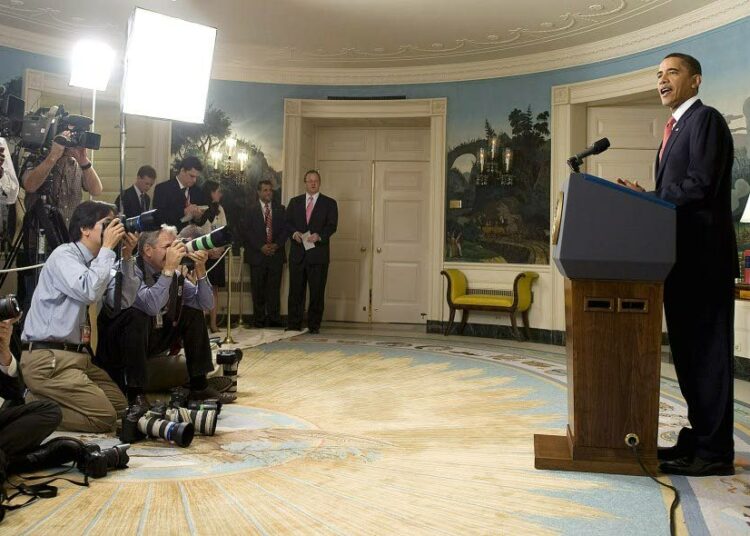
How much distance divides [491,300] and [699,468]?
451 cm

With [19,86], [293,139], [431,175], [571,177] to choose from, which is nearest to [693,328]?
[571,177]

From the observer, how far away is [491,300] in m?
7.05

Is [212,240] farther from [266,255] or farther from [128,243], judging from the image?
[266,255]

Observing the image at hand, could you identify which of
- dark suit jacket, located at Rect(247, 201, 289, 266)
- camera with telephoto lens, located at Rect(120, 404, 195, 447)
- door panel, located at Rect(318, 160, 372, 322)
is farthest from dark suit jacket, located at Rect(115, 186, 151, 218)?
camera with telephoto lens, located at Rect(120, 404, 195, 447)

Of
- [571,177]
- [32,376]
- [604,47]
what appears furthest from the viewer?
[604,47]

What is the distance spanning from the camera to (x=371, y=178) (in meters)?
8.40

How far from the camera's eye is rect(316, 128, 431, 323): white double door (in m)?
8.32

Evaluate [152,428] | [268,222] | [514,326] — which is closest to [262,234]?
[268,222]

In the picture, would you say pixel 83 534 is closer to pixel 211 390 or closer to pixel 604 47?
pixel 211 390

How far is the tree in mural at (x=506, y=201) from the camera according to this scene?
7.21m

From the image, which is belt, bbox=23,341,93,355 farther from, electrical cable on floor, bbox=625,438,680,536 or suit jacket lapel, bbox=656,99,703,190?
suit jacket lapel, bbox=656,99,703,190

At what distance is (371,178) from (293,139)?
109 centimetres

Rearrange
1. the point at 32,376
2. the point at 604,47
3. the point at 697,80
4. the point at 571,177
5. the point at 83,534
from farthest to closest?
the point at 604,47 → the point at 32,376 → the point at 697,80 → the point at 571,177 → the point at 83,534

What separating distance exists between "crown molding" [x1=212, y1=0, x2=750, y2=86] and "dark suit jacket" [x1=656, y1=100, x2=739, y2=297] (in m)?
3.51
